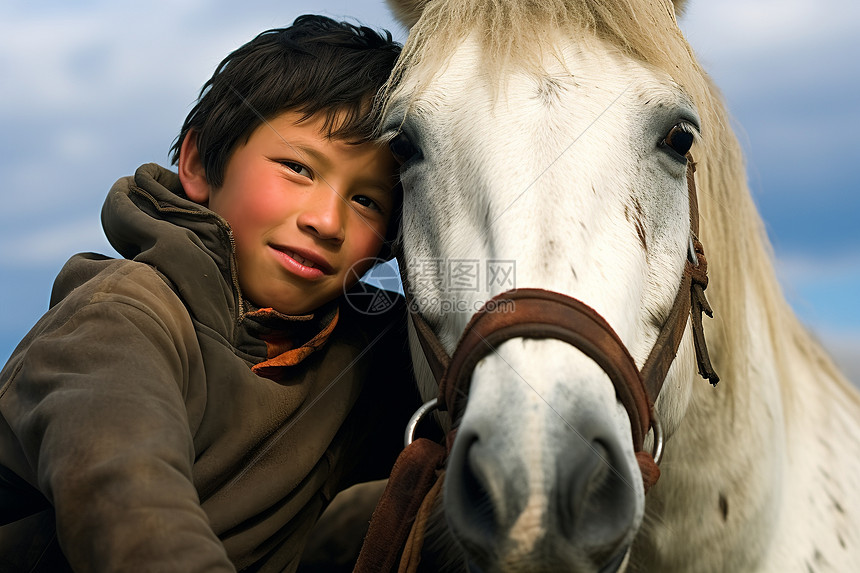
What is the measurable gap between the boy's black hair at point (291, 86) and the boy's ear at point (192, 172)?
0.11ft

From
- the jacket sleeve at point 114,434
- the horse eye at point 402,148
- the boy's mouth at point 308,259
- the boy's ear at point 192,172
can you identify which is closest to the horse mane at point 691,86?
the horse eye at point 402,148

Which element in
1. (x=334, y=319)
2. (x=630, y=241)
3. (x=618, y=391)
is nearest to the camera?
(x=618, y=391)

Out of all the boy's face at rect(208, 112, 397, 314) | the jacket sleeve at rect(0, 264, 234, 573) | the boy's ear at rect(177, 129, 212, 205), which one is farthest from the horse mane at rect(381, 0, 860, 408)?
the jacket sleeve at rect(0, 264, 234, 573)

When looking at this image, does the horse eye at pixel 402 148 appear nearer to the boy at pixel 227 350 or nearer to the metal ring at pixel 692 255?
the boy at pixel 227 350

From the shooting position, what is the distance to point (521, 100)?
4.62ft

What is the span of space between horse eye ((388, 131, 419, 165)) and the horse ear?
547mm

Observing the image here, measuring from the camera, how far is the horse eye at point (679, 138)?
1.48 m

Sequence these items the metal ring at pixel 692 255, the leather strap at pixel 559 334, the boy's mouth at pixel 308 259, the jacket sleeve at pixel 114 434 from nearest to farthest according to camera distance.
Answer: the jacket sleeve at pixel 114 434, the leather strap at pixel 559 334, the metal ring at pixel 692 255, the boy's mouth at pixel 308 259

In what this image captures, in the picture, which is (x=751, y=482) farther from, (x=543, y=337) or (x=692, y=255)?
(x=543, y=337)

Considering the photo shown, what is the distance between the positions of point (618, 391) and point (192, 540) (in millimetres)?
701

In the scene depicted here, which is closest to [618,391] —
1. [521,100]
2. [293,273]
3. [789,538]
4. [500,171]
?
[500,171]

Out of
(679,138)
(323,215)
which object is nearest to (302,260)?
(323,215)

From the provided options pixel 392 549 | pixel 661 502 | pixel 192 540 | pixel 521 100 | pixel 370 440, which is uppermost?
pixel 521 100

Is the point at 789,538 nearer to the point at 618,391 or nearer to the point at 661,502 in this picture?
the point at 661,502
